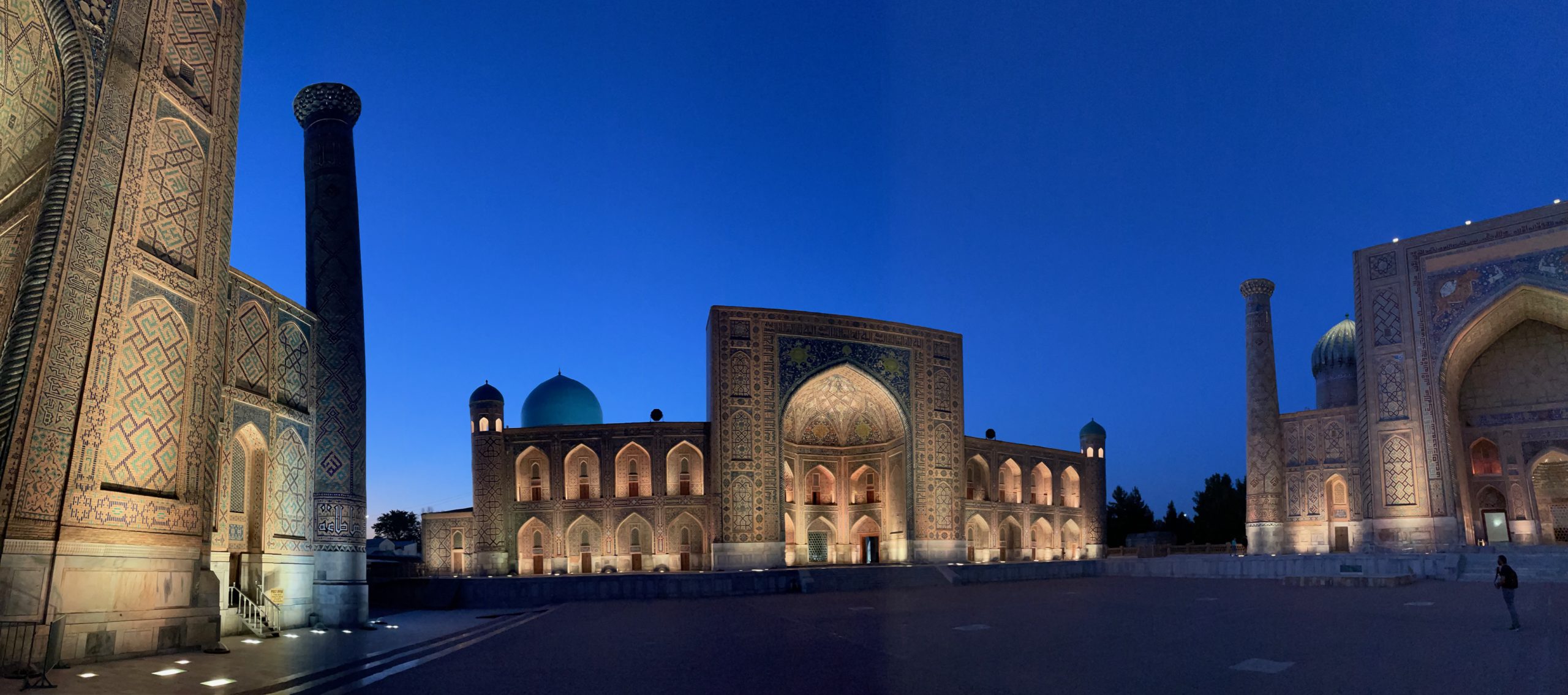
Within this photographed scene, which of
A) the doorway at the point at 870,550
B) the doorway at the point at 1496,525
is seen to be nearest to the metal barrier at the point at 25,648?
the doorway at the point at 870,550

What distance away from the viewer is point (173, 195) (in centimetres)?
942

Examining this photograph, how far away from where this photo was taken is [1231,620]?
10.1m

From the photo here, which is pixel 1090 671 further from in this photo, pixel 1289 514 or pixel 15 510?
pixel 1289 514

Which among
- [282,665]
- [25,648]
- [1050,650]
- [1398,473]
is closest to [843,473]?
[1398,473]

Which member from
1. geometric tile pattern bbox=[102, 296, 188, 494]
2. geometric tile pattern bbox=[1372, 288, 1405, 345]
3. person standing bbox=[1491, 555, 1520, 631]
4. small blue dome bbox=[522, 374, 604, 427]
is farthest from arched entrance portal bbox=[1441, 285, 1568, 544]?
geometric tile pattern bbox=[102, 296, 188, 494]

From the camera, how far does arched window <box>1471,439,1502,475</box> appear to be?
2472 centimetres

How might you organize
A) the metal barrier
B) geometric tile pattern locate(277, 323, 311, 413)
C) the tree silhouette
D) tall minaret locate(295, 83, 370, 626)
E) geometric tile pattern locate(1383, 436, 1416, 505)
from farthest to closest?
the tree silhouette, geometric tile pattern locate(1383, 436, 1416, 505), tall minaret locate(295, 83, 370, 626), geometric tile pattern locate(277, 323, 311, 413), the metal barrier

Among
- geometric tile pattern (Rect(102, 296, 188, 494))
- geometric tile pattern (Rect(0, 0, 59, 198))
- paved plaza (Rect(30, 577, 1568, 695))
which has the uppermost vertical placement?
geometric tile pattern (Rect(0, 0, 59, 198))

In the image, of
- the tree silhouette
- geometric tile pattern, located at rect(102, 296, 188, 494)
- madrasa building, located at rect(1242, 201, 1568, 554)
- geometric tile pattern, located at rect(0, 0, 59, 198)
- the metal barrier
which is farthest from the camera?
the tree silhouette

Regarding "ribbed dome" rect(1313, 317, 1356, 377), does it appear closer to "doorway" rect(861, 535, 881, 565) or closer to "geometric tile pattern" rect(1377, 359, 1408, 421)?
"geometric tile pattern" rect(1377, 359, 1408, 421)

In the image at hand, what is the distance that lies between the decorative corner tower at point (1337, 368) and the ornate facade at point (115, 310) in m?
30.3

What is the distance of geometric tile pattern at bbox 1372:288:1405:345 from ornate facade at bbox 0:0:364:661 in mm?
25421

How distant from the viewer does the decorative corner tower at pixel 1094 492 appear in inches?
1308

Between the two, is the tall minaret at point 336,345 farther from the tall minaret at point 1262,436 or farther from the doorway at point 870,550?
the tall minaret at point 1262,436
